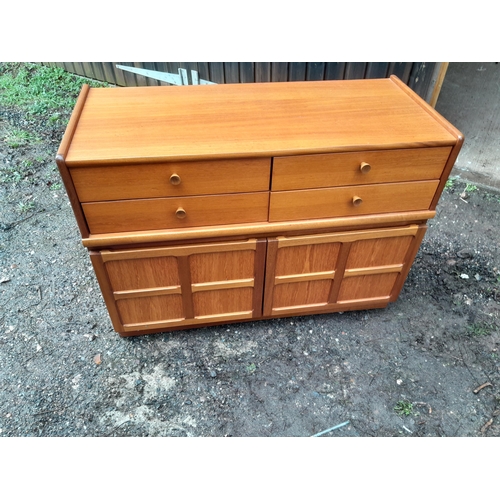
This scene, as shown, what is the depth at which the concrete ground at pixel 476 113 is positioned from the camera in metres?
2.55

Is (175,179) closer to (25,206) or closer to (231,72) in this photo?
(25,206)

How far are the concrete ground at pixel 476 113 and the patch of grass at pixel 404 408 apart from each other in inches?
77.7

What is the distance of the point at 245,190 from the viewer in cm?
145

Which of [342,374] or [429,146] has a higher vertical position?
A: [429,146]

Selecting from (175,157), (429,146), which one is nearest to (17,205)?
(175,157)

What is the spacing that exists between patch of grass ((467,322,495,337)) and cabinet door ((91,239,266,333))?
42.1 inches

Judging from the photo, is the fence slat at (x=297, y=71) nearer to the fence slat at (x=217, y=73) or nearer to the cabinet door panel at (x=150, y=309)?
the fence slat at (x=217, y=73)

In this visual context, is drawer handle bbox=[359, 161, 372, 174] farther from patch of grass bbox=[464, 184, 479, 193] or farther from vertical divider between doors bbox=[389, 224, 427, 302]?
patch of grass bbox=[464, 184, 479, 193]

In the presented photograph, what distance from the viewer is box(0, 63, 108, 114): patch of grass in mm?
3812

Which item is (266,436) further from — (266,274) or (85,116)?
(85,116)

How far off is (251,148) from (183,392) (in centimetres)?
108

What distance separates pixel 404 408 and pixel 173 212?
1.26 m

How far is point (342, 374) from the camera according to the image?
70.6 inches

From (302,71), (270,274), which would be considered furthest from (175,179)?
(302,71)
